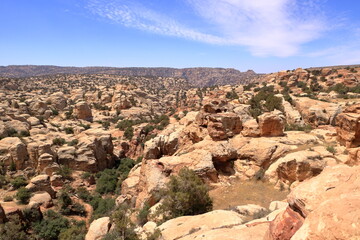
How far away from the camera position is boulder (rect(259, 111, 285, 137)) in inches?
770

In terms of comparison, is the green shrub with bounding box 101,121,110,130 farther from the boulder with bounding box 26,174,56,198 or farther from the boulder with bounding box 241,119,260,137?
the boulder with bounding box 241,119,260,137

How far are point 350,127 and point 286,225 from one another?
12998mm

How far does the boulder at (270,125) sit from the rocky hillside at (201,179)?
85mm

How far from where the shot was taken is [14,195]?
21844 mm

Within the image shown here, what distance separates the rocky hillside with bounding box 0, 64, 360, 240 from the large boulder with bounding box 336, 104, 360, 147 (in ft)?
0.22

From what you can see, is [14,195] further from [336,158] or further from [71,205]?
[336,158]

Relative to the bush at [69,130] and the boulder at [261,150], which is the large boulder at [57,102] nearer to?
the bush at [69,130]

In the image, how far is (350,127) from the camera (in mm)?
14984

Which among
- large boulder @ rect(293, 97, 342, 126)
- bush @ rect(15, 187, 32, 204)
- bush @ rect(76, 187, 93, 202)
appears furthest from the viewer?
large boulder @ rect(293, 97, 342, 126)

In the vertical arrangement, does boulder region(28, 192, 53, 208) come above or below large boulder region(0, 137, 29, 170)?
below

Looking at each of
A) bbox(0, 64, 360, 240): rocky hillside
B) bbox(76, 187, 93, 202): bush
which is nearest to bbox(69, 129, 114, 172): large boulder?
bbox(0, 64, 360, 240): rocky hillside

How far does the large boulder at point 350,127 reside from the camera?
579 inches

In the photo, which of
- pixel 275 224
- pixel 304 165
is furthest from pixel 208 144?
pixel 275 224

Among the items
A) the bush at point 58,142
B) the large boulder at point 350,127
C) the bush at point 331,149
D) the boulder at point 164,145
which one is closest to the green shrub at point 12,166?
the bush at point 58,142
